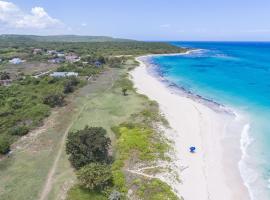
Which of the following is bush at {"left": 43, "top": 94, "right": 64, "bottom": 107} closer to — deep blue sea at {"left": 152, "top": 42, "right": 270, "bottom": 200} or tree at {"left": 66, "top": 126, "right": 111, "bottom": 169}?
tree at {"left": 66, "top": 126, "right": 111, "bottom": 169}

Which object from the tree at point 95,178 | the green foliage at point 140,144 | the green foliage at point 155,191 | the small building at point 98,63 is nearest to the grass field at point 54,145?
the tree at point 95,178

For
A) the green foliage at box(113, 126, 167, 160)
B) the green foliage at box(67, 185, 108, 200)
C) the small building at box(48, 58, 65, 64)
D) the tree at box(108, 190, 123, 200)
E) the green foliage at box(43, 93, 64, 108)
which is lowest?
the small building at box(48, 58, 65, 64)

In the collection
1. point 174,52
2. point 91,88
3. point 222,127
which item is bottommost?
point 174,52

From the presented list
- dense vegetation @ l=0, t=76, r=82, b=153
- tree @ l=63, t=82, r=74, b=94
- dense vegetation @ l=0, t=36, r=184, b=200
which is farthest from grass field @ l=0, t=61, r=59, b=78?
tree @ l=63, t=82, r=74, b=94

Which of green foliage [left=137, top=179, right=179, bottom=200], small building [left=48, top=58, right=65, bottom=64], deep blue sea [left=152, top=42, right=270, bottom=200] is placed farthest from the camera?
small building [left=48, top=58, right=65, bottom=64]

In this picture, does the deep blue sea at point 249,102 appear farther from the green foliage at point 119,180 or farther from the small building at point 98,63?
the small building at point 98,63

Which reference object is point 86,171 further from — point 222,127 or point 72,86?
point 72,86

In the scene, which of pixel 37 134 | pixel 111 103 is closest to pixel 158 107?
pixel 111 103

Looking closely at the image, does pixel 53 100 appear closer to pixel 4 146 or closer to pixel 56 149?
pixel 4 146
